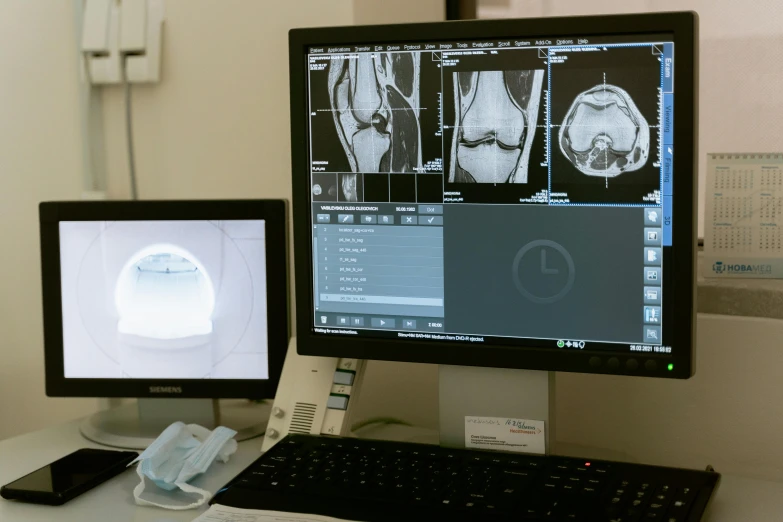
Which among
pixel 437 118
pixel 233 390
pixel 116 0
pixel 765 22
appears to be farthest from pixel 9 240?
pixel 765 22

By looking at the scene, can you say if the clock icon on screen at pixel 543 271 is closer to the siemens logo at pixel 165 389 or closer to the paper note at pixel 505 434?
the paper note at pixel 505 434

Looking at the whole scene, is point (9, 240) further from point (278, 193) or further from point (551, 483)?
point (551, 483)

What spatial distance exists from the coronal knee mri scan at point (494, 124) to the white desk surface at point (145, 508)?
0.44m

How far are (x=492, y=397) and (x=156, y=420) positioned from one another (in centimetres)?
55

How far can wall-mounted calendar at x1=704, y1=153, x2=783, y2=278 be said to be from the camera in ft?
3.88

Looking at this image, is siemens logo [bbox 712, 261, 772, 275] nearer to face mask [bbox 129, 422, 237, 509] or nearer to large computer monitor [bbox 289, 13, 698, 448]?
large computer monitor [bbox 289, 13, 698, 448]

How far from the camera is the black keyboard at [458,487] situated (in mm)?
892

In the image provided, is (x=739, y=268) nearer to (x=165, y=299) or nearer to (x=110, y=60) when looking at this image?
(x=165, y=299)

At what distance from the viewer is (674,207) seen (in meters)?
0.96

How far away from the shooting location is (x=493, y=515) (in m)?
0.89

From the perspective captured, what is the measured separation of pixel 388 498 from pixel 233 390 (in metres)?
0.44

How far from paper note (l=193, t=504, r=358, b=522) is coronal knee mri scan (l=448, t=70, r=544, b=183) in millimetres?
427

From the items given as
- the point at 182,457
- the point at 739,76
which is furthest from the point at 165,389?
the point at 739,76

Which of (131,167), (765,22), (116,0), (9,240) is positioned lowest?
(9,240)
